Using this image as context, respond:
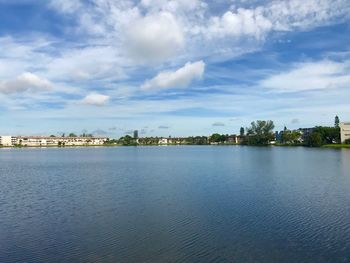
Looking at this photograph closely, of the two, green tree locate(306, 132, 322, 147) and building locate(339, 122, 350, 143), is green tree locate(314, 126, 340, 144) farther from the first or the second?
building locate(339, 122, 350, 143)

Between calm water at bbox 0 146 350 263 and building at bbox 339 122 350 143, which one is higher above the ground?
building at bbox 339 122 350 143

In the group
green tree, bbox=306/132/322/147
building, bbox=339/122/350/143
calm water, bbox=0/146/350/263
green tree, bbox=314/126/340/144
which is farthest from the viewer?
green tree, bbox=314/126/340/144

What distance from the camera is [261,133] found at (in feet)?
544

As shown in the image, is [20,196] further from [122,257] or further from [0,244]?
[122,257]

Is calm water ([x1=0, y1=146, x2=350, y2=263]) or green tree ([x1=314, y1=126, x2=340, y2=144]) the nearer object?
calm water ([x1=0, y1=146, x2=350, y2=263])

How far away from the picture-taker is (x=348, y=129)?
417 feet

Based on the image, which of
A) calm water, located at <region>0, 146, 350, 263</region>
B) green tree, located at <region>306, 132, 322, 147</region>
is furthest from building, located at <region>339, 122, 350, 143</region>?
calm water, located at <region>0, 146, 350, 263</region>

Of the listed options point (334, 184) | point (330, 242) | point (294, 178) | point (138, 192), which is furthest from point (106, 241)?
point (294, 178)

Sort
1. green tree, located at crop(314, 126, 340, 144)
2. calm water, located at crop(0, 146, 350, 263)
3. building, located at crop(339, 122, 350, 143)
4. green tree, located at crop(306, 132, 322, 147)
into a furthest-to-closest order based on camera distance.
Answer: green tree, located at crop(314, 126, 340, 144) → green tree, located at crop(306, 132, 322, 147) → building, located at crop(339, 122, 350, 143) → calm water, located at crop(0, 146, 350, 263)

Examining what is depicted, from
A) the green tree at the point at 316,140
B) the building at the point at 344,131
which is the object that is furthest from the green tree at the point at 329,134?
the building at the point at 344,131

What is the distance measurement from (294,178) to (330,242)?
22758 mm

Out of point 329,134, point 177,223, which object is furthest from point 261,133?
point 177,223

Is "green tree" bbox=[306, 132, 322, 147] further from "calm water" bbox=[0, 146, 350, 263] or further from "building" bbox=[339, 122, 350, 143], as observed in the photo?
"calm water" bbox=[0, 146, 350, 263]

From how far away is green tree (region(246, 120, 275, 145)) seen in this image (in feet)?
536
